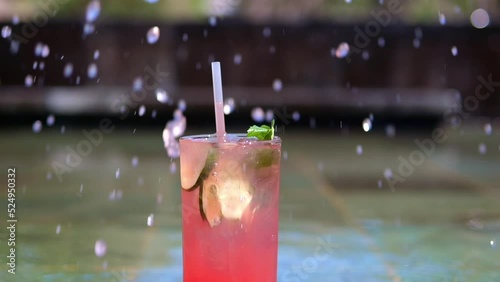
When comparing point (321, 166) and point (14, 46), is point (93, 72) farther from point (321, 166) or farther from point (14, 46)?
point (321, 166)

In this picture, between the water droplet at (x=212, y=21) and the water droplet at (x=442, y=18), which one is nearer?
the water droplet at (x=212, y=21)

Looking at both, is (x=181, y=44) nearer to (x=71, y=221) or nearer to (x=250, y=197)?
(x=71, y=221)

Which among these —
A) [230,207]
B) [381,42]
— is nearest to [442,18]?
[381,42]

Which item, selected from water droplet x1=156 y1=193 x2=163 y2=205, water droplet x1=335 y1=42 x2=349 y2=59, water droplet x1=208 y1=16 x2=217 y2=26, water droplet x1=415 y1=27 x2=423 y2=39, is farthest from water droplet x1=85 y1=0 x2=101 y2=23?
water droplet x1=156 y1=193 x2=163 y2=205

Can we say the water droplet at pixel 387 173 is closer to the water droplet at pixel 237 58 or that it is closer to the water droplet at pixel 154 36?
the water droplet at pixel 237 58

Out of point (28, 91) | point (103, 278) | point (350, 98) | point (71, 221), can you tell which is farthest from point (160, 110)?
point (103, 278)

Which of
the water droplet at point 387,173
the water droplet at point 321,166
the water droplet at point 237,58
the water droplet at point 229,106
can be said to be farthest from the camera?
the water droplet at point 237,58

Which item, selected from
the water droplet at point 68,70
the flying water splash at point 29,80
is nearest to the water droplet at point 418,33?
the water droplet at point 68,70

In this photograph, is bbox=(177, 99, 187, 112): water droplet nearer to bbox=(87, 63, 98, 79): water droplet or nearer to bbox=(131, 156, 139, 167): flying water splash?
bbox=(87, 63, 98, 79): water droplet
